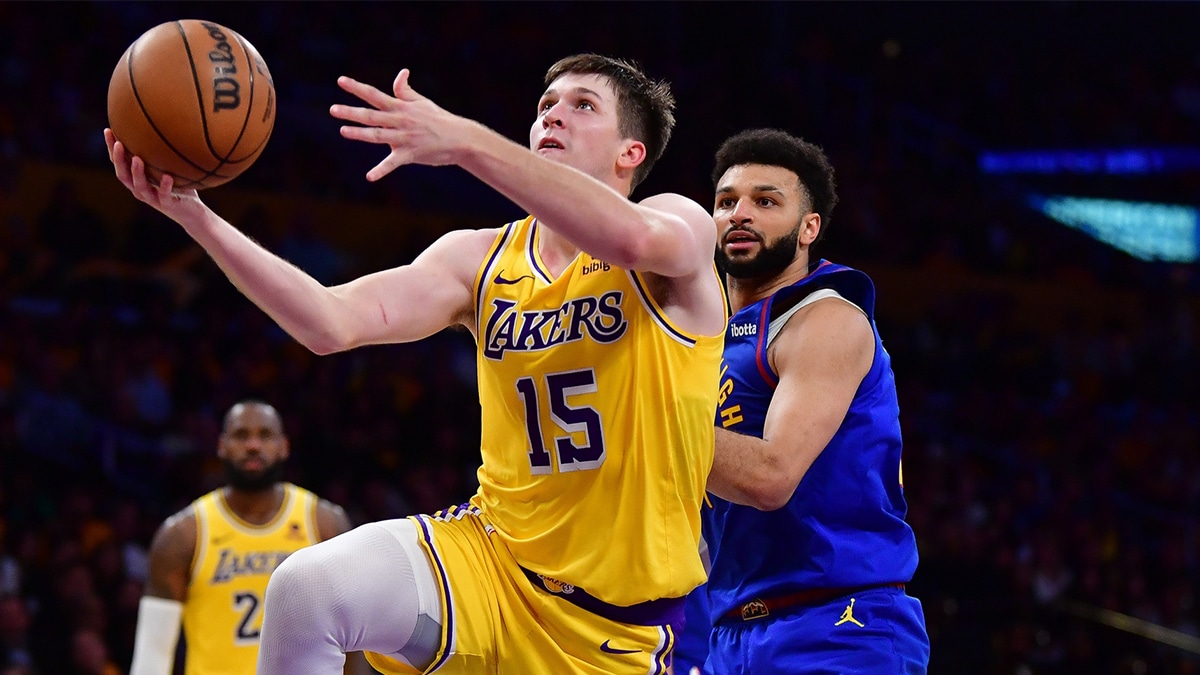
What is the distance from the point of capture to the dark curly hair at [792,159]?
4.20 m

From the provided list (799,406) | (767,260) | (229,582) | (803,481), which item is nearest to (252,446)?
(229,582)

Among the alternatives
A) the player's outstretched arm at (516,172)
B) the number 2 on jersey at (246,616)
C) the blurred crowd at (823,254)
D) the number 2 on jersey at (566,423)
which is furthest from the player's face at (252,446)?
the player's outstretched arm at (516,172)

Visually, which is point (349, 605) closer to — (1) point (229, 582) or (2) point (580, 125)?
(2) point (580, 125)

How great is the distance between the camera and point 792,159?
165 inches

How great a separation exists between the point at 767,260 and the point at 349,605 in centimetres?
174

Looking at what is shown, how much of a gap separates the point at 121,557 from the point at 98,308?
2.43m

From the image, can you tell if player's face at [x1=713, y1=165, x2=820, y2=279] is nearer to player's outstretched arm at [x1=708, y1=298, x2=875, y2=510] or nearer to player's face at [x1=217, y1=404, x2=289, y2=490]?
player's outstretched arm at [x1=708, y1=298, x2=875, y2=510]

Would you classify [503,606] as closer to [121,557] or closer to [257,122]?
[257,122]

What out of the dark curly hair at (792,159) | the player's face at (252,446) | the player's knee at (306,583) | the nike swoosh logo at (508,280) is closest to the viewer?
the player's knee at (306,583)

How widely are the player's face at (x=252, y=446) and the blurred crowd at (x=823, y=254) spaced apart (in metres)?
1.87

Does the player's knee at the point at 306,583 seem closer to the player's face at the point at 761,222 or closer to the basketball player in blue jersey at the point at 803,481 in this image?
the basketball player in blue jersey at the point at 803,481

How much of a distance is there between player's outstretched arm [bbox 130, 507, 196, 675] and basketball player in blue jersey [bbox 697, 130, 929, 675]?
3087 millimetres

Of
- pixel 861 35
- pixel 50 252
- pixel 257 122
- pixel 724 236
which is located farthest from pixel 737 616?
pixel 861 35

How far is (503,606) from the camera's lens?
3.28m
